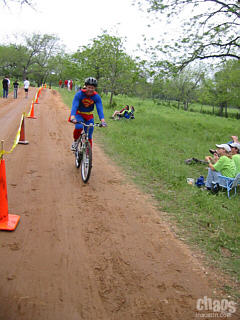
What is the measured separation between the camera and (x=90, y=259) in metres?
3.68

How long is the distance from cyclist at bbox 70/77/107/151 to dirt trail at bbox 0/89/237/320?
1.36 metres

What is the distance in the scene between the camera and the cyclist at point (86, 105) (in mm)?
6434

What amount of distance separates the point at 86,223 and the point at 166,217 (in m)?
1.46

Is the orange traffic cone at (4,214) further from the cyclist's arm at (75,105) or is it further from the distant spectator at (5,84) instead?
the distant spectator at (5,84)

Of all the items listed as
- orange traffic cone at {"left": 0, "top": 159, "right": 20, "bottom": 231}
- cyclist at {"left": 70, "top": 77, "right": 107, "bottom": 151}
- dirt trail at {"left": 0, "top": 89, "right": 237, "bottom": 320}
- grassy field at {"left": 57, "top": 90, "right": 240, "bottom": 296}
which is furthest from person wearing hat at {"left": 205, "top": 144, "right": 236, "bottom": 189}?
orange traffic cone at {"left": 0, "top": 159, "right": 20, "bottom": 231}

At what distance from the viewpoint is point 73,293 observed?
303 cm

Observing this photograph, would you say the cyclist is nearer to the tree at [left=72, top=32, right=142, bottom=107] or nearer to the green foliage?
the tree at [left=72, top=32, right=142, bottom=107]

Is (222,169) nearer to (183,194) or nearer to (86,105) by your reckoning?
(183,194)

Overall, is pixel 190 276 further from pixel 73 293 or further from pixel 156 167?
pixel 156 167

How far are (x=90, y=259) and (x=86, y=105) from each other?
405 centimetres

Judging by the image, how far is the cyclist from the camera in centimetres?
643

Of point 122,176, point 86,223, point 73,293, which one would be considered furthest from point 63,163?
point 73,293

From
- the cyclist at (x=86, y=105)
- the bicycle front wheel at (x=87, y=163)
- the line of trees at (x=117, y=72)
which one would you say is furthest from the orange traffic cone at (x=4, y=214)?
the line of trees at (x=117, y=72)

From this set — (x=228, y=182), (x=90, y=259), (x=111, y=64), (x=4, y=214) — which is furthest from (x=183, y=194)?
(x=111, y=64)
